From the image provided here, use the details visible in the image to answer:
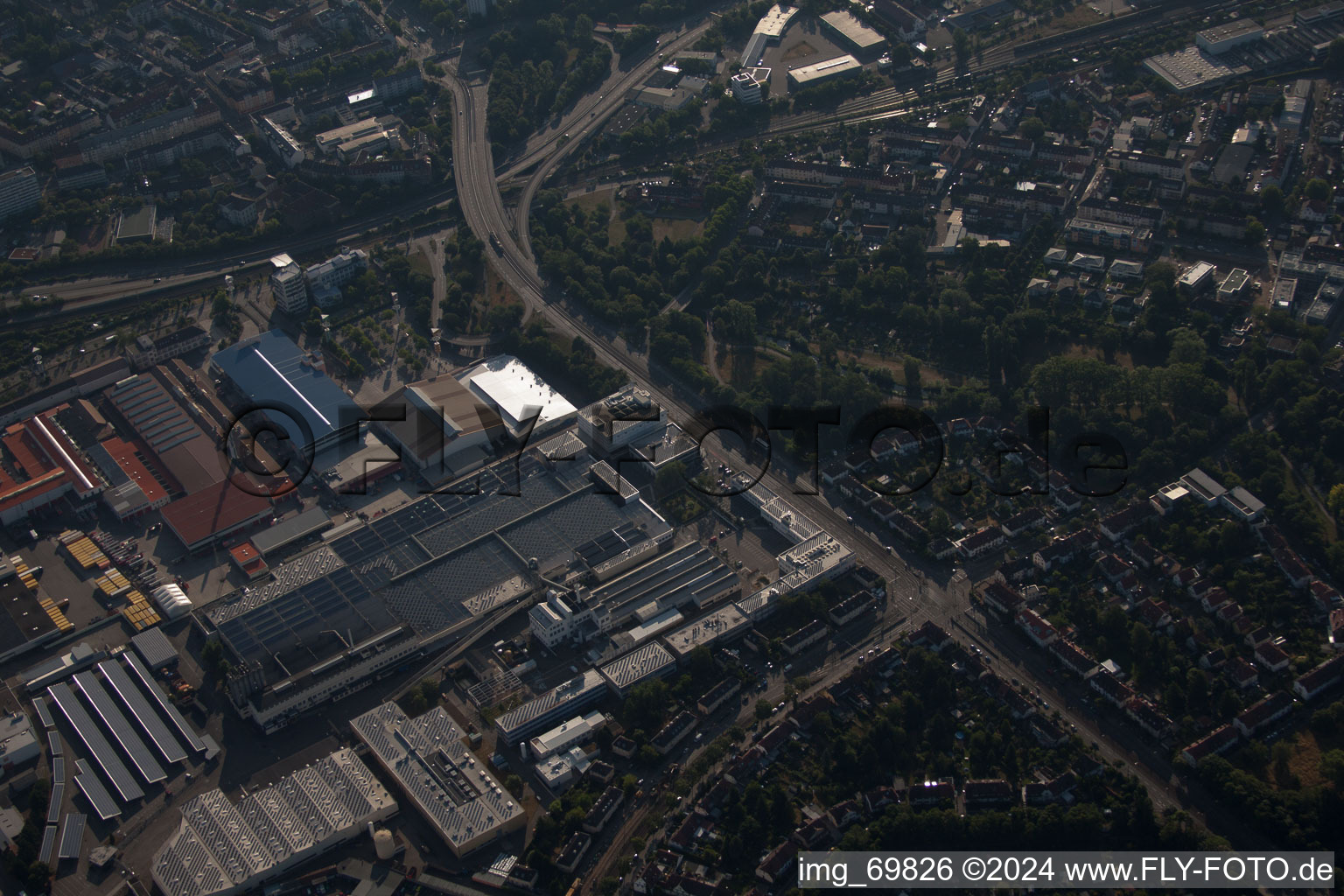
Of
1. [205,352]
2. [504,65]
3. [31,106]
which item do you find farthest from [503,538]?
[31,106]

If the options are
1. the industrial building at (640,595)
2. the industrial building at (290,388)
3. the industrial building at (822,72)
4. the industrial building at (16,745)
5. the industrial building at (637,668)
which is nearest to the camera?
the industrial building at (16,745)

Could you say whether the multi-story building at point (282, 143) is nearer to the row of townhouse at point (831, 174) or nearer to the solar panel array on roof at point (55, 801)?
the row of townhouse at point (831, 174)

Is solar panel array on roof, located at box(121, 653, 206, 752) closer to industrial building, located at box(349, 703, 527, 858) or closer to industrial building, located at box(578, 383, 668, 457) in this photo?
industrial building, located at box(349, 703, 527, 858)

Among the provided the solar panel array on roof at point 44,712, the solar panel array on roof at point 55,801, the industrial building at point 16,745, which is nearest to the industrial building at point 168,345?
the solar panel array on roof at point 44,712

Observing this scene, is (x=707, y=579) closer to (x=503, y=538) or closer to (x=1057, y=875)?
(x=503, y=538)

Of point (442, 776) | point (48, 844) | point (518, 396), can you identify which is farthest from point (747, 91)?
point (48, 844)

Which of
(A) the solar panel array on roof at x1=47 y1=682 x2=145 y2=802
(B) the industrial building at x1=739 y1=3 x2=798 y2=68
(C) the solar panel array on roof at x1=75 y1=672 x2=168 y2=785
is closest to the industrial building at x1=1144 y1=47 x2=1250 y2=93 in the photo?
(B) the industrial building at x1=739 y1=3 x2=798 y2=68
